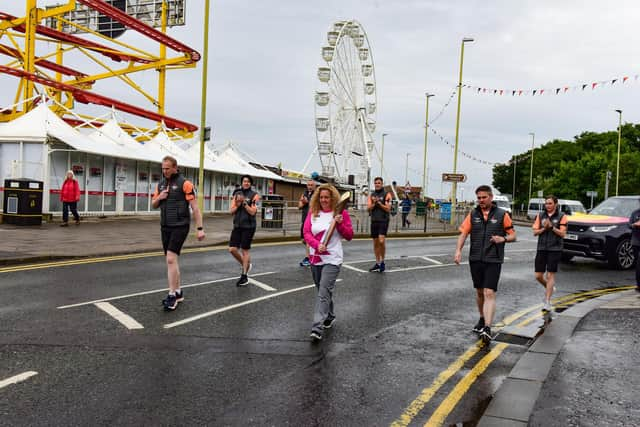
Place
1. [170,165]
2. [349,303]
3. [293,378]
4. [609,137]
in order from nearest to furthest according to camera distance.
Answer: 1. [293,378]
2. [170,165]
3. [349,303]
4. [609,137]

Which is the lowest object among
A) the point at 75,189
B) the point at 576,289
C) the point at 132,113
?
the point at 576,289

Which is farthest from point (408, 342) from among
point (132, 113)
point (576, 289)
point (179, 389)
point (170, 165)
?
point (132, 113)

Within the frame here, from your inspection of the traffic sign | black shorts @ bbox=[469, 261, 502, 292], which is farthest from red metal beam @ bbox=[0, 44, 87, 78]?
black shorts @ bbox=[469, 261, 502, 292]

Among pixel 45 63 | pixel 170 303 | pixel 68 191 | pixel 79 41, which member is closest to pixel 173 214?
pixel 170 303

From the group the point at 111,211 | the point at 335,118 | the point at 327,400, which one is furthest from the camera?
the point at 335,118

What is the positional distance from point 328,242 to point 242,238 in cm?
340

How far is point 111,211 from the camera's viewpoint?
76.9ft

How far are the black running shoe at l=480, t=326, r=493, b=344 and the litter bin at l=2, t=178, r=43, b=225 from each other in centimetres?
1564

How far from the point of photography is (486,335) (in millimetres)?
5945

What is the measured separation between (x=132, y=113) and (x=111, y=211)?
13205 mm

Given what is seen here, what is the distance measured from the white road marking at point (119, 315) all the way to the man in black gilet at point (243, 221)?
7.72ft

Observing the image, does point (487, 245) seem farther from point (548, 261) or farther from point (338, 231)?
point (548, 261)

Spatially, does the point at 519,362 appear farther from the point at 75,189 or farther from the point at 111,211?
the point at 111,211

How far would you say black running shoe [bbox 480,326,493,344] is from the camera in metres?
5.94
